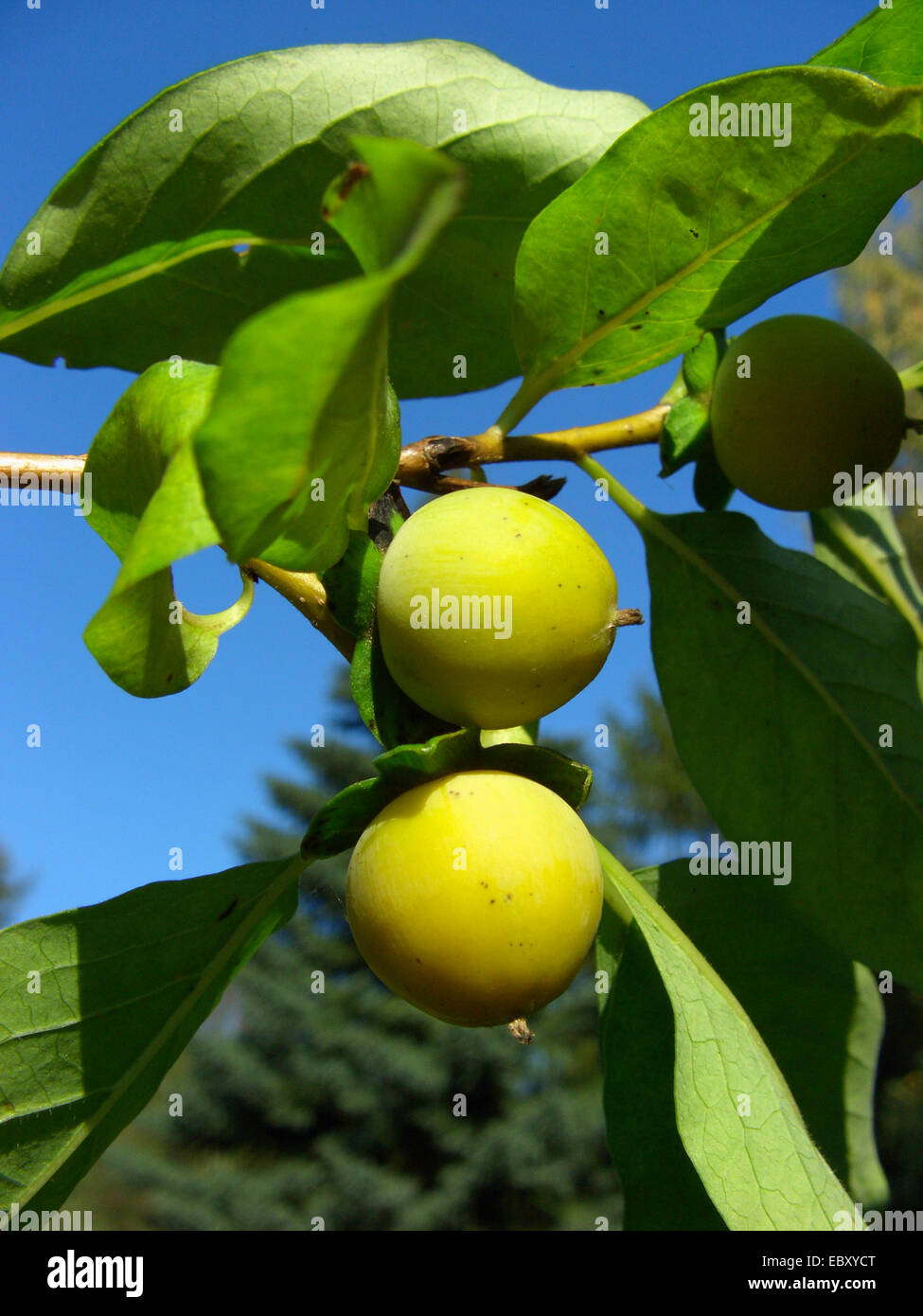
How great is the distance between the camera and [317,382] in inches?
18.9

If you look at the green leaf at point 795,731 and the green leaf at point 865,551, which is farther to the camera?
the green leaf at point 865,551

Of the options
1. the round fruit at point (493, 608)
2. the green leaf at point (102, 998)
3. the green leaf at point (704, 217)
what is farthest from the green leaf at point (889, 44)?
the green leaf at point (102, 998)

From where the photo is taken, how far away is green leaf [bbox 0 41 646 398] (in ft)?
3.13

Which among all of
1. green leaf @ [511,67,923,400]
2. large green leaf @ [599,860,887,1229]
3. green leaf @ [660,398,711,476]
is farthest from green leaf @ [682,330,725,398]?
large green leaf @ [599,860,887,1229]

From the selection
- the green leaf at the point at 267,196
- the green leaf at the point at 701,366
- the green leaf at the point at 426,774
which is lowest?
the green leaf at the point at 426,774

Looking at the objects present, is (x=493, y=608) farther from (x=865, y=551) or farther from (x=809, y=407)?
(x=865, y=551)

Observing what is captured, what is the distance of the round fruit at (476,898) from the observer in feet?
2.29

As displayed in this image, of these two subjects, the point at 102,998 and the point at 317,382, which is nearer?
the point at 317,382

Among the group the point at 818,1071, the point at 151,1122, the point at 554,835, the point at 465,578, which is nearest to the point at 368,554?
Result: the point at 465,578

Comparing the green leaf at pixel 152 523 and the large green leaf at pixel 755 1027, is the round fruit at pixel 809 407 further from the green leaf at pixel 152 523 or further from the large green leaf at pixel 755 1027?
the green leaf at pixel 152 523

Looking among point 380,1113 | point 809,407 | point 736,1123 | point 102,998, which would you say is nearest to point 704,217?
point 809,407

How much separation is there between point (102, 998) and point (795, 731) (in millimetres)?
753

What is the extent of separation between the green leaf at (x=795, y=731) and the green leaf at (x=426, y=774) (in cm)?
32
